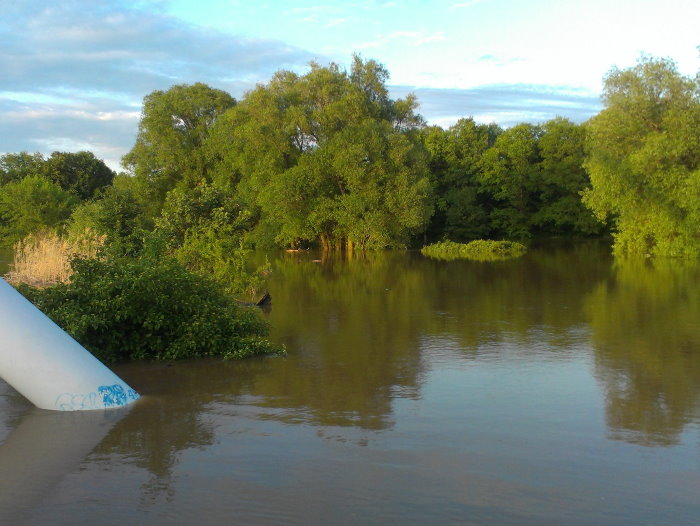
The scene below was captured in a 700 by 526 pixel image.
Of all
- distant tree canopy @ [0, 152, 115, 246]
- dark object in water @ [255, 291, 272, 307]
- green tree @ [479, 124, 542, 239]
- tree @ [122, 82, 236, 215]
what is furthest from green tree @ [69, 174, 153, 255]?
green tree @ [479, 124, 542, 239]

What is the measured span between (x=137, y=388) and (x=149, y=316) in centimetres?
162

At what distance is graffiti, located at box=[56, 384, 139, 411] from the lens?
22.9 feet

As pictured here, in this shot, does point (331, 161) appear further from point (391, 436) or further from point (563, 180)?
point (391, 436)

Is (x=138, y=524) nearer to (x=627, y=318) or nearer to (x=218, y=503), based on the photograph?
(x=218, y=503)

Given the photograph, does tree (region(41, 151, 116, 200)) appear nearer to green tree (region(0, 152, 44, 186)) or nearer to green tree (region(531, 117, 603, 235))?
green tree (region(0, 152, 44, 186))

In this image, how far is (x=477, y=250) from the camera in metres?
36.8

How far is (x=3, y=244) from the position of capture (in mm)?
32938

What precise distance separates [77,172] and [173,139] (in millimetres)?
18092

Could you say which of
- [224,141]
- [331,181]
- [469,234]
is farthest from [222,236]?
[469,234]

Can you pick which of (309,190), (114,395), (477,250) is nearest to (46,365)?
(114,395)

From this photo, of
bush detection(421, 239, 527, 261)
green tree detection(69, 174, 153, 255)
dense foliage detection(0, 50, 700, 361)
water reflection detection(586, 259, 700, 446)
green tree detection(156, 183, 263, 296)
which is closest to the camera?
water reflection detection(586, 259, 700, 446)

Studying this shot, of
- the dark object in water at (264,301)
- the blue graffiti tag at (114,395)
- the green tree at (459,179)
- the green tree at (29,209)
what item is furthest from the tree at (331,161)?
the blue graffiti tag at (114,395)

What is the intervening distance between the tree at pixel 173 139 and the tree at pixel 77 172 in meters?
11.3

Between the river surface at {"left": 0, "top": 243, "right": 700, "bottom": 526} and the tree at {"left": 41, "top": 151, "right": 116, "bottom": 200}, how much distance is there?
169ft
